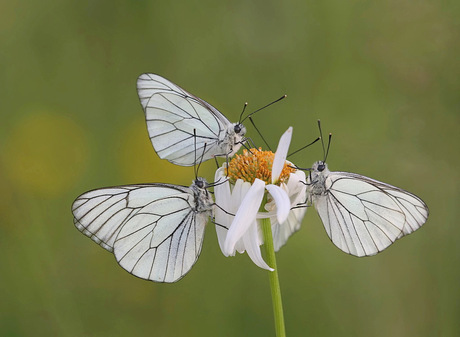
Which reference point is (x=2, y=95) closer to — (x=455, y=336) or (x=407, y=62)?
(x=407, y=62)

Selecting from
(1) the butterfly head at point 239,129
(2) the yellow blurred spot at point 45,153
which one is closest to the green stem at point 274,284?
(1) the butterfly head at point 239,129

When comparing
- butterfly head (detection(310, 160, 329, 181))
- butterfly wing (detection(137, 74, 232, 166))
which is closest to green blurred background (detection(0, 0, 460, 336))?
butterfly wing (detection(137, 74, 232, 166))

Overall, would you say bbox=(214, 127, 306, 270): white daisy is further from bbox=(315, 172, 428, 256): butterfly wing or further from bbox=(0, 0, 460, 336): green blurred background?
bbox=(0, 0, 460, 336): green blurred background

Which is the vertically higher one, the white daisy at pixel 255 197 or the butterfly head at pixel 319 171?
the butterfly head at pixel 319 171

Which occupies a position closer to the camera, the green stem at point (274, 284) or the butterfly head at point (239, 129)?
the green stem at point (274, 284)

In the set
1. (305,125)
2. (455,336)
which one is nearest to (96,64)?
(305,125)

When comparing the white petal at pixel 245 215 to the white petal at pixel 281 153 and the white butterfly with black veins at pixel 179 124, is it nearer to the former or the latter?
the white petal at pixel 281 153

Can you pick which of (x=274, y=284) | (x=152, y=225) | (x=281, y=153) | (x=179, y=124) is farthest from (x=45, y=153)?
(x=274, y=284)
